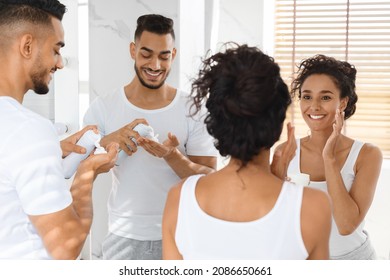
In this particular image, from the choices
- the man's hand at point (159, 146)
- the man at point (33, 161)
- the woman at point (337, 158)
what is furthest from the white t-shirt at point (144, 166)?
the man at point (33, 161)

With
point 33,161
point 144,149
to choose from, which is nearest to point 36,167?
point 33,161

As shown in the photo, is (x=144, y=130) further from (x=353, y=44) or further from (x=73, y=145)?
(x=353, y=44)

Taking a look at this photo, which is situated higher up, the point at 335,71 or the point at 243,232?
the point at 335,71

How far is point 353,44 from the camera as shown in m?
2.21

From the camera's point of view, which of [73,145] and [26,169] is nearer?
[26,169]

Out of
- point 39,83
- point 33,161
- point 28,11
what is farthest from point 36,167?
point 28,11

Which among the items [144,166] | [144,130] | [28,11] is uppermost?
[28,11]

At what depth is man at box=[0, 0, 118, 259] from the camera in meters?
0.83

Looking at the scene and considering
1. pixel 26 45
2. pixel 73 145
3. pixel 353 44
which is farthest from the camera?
pixel 353 44

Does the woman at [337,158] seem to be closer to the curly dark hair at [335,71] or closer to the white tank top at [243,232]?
the curly dark hair at [335,71]

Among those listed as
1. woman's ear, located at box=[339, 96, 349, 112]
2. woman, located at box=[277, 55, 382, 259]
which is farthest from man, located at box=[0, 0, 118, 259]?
woman's ear, located at box=[339, 96, 349, 112]

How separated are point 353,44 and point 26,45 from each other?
5.31ft

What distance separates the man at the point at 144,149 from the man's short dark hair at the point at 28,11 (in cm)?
47

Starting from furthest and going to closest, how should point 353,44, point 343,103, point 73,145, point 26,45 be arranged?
1. point 353,44
2. point 343,103
3. point 73,145
4. point 26,45
